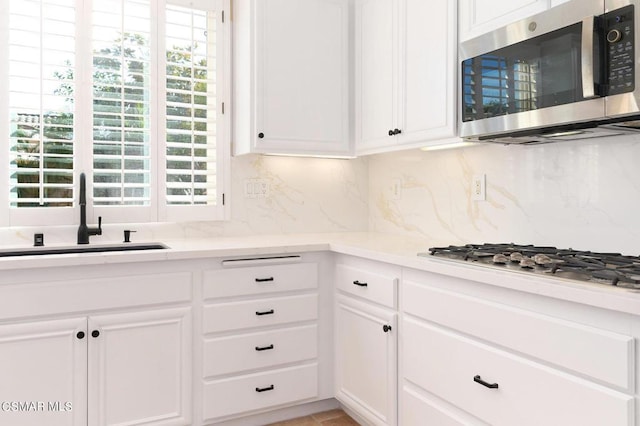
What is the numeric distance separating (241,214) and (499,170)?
1.47 metres

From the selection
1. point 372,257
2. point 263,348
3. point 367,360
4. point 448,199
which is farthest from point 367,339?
point 448,199

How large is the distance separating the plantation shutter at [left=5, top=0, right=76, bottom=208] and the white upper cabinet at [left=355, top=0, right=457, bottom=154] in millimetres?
1544

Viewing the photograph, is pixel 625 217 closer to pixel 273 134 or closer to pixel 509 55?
pixel 509 55

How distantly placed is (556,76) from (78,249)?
7.35 ft

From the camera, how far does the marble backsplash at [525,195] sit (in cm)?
180

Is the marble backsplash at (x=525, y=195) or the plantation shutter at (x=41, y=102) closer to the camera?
the marble backsplash at (x=525, y=195)

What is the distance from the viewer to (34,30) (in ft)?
7.75

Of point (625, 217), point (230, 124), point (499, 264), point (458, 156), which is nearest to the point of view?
point (499, 264)

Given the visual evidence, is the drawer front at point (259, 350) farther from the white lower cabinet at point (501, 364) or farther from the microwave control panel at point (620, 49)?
the microwave control panel at point (620, 49)

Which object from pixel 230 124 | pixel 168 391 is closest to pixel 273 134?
pixel 230 124

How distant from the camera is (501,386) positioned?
152 centimetres

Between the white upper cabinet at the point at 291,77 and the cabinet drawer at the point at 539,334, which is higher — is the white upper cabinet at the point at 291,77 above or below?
above

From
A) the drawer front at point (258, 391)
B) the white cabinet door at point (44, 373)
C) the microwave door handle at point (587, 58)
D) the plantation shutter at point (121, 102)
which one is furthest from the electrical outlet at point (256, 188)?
the microwave door handle at point (587, 58)

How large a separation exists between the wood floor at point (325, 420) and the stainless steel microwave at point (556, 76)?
1546 mm
